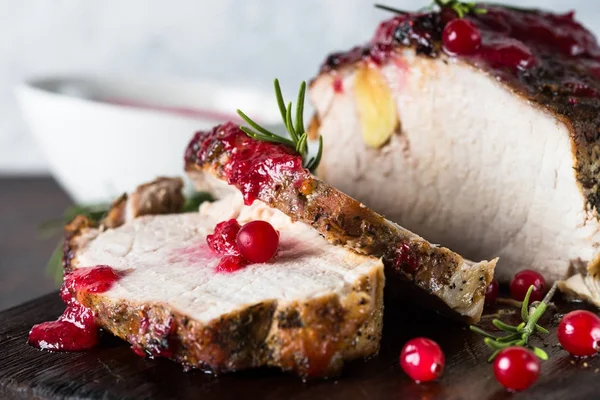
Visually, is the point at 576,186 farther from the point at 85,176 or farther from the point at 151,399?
the point at 85,176

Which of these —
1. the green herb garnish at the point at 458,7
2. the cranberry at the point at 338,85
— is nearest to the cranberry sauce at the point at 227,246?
the cranberry at the point at 338,85

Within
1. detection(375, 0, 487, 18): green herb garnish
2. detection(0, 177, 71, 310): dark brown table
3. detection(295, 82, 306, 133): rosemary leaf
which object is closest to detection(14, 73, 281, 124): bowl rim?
detection(0, 177, 71, 310): dark brown table

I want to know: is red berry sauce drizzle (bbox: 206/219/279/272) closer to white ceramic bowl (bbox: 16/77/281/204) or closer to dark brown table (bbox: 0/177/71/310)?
dark brown table (bbox: 0/177/71/310)

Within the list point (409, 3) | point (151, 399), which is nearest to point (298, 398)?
point (151, 399)

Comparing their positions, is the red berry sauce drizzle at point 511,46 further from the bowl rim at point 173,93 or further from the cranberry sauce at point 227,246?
the bowl rim at point 173,93

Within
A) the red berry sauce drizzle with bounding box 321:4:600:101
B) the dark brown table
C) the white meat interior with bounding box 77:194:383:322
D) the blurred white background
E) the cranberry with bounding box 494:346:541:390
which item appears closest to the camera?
the cranberry with bounding box 494:346:541:390
